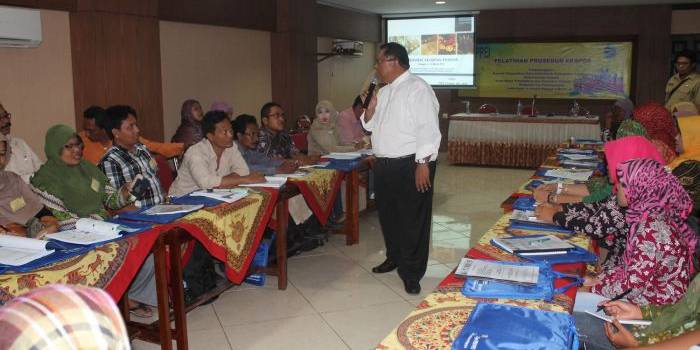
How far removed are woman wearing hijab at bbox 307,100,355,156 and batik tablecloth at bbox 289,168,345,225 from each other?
3.63 feet

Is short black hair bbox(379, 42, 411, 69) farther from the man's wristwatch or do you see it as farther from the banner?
the banner

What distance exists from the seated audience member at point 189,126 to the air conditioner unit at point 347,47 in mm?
3637

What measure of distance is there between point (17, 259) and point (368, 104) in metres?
2.16

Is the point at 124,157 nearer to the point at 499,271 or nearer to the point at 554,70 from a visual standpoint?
the point at 499,271

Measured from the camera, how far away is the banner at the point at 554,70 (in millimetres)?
9219

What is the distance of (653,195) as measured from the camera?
1.88 m

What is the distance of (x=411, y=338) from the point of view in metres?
1.44

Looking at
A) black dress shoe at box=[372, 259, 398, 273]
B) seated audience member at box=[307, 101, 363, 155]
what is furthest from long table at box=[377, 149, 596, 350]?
seated audience member at box=[307, 101, 363, 155]

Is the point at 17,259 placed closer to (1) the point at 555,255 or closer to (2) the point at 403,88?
(1) the point at 555,255

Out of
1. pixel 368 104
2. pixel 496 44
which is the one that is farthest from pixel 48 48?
pixel 496 44

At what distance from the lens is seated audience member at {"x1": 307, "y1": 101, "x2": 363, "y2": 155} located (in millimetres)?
5422

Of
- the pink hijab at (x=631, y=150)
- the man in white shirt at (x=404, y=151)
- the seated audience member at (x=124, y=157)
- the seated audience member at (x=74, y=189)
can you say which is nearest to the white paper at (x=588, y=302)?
the pink hijab at (x=631, y=150)

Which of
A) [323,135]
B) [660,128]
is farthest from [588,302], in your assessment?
[323,135]

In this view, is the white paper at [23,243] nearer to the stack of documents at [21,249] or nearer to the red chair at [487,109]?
the stack of documents at [21,249]
